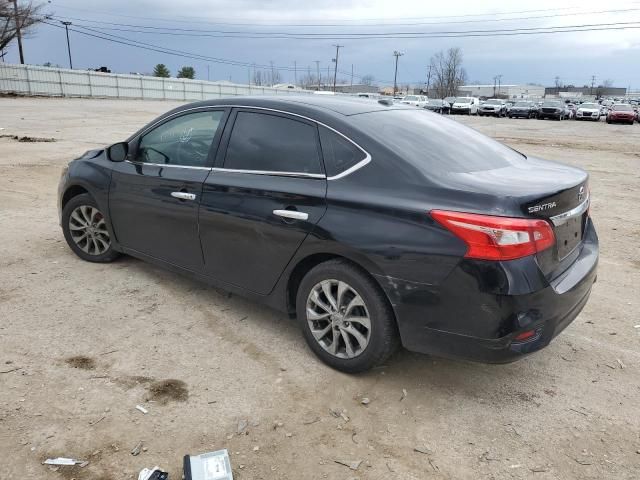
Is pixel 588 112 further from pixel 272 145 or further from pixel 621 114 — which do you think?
pixel 272 145

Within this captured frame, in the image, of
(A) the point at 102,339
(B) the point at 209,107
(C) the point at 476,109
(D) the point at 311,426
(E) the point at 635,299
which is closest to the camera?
(D) the point at 311,426

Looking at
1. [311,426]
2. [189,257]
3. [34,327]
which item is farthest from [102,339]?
[311,426]

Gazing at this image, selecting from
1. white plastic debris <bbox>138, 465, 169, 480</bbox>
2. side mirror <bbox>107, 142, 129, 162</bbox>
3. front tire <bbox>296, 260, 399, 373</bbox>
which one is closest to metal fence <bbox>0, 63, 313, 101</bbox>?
side mirror <bbox>107, 142, 129, 162</bbox>

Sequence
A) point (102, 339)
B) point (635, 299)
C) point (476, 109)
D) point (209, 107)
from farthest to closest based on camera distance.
Answer: point (476, 109) < point (635, 299) < point (209, 107) < point (102, 339)

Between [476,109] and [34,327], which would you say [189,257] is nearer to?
[34,327]

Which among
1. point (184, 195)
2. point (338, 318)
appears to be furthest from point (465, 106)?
point (338, 318)

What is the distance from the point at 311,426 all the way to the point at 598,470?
1422 millimetres

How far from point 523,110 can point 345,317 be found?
43.8 m

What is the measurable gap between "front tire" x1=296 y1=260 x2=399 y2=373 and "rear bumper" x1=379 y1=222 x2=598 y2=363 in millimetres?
118

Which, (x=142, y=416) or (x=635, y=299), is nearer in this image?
(x=142, y=416)

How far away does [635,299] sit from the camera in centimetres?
456

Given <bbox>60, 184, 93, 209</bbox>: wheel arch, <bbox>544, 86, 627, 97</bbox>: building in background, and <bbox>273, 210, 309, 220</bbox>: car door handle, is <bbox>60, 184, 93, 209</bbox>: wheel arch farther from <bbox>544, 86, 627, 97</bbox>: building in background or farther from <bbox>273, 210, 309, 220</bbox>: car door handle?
<bbox>544, 86, 627, 97</bbox>: building in background

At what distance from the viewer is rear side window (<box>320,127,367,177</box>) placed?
10.5ft

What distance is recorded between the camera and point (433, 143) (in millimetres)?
3430
